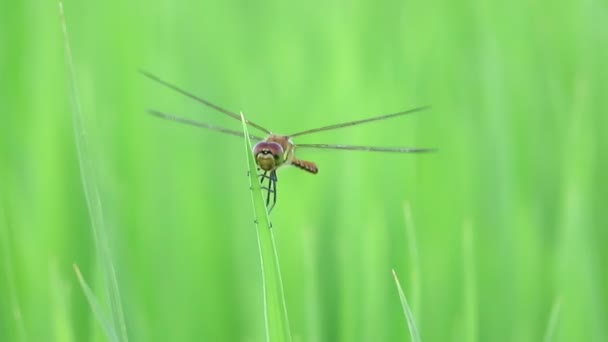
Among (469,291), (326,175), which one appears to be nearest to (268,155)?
(469,291)

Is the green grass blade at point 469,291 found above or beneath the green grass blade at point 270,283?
beneath

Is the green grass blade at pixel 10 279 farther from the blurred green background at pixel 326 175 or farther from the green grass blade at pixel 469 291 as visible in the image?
the green grass blade at pixel 469 291

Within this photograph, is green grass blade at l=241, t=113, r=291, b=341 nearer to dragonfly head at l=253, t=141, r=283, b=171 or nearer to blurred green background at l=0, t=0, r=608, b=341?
blurred green background at l=0, t=0, r=608, b=341

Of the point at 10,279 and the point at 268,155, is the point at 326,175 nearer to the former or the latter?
the point at 268,155

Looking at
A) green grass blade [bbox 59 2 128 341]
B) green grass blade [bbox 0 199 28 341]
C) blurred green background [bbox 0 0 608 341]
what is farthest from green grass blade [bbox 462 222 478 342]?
green grass blade [bbox 0 199 28 341]

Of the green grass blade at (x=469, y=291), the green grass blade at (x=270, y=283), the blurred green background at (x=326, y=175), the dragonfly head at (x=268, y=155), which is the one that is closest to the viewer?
the green grass blade at (x=270, y=283)

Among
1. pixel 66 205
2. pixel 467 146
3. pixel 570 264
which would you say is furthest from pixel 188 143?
pixel 570 264

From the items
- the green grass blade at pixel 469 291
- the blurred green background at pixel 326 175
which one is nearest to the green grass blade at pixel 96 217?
the blurred green background at pixel 326 175
